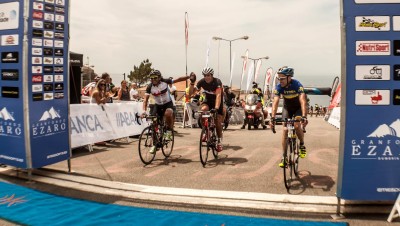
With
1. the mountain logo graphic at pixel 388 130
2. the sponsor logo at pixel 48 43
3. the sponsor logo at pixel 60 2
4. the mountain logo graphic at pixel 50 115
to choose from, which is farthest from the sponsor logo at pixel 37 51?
the mountain logo graphic at pixel 388 130

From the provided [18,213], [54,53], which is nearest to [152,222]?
[18,213]

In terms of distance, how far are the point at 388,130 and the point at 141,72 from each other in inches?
3575

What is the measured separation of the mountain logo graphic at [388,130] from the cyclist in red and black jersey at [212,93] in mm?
4282

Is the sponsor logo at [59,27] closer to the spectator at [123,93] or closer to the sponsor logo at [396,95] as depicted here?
the sponsor logo at [396,95]

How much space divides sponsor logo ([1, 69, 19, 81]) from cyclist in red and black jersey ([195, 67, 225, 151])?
13.6 ft

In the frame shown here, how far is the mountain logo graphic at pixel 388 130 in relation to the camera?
4.78 m

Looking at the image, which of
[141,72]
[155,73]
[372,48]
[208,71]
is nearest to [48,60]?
[155,73]

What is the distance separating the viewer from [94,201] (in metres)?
5.71

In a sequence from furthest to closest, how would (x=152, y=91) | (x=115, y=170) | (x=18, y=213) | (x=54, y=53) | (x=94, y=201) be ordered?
(x=152, y=91) → (x=115, y=170) → (x=54, y=53) → (x=94, y=201) → (x=18, y=213)

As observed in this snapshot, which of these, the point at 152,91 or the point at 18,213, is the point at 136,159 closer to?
the point at 152,91

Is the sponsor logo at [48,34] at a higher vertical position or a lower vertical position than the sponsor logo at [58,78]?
higher

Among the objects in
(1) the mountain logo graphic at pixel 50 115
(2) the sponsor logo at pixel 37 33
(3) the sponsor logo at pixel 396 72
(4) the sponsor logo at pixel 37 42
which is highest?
(2) the sponsor logo at pixel 37 33

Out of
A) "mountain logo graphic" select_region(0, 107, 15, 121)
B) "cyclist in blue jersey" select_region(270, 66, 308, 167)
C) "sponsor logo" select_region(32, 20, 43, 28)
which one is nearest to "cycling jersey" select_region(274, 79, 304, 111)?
"cyclist in blue jersey" select_region(270, 66, 308, 167)

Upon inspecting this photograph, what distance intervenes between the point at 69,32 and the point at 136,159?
3597 millimetres
